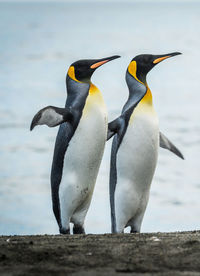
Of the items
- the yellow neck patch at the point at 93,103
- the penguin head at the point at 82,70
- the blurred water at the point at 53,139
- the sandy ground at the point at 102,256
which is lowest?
the blurred water at the point at 53,139

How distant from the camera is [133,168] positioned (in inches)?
247

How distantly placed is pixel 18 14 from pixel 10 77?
261ft

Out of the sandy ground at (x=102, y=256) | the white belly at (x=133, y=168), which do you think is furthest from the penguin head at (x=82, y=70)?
the sandy ground at (x=102, y=256)

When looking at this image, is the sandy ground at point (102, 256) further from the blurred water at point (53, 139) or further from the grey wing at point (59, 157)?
the blurred water at point (53, 139)

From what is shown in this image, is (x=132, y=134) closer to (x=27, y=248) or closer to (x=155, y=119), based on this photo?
(x=155, y=119)

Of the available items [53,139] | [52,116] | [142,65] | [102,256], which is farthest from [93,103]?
[53,139]

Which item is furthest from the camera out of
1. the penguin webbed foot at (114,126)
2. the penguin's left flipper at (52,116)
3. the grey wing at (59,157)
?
the penguin webbed foot at (114,126)

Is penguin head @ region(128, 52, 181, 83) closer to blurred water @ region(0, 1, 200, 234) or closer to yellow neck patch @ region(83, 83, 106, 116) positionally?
yellow neck patch @ region(83, 83, 106, 116)

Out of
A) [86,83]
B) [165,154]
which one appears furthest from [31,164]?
[86,83]

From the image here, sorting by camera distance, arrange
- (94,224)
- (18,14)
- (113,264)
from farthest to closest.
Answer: (18,14), (94,224), (113,264)

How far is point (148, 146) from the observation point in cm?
632

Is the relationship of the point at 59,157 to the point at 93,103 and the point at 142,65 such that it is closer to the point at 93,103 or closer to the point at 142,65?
the point at 93,103

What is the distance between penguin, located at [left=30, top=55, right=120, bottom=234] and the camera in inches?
243

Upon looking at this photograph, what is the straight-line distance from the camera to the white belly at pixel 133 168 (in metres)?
6.27
